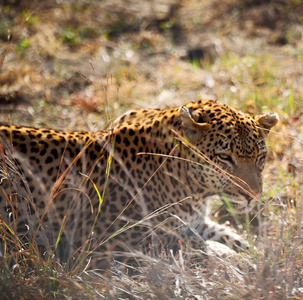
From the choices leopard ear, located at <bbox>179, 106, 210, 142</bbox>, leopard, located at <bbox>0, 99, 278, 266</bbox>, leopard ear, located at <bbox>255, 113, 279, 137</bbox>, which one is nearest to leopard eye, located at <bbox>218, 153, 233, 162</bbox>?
leopard, located at <bbox>0, 99, 278, 266</bbox>

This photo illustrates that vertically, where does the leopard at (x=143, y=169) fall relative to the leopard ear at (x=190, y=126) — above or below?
below

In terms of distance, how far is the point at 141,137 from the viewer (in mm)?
4910

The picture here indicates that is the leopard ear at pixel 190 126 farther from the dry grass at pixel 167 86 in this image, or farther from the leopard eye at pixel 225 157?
the dry grass at pixel 167 86

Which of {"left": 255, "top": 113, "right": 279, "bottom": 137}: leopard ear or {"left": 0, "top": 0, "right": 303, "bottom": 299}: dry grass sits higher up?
{"left": 255, "top": 113, "right": 279, "bottom": 137}: leopard ear

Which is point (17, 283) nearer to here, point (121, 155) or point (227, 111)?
point (121, 155)

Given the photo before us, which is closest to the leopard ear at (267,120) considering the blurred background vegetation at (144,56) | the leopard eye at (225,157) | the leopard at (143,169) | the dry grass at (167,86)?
the leopard at (143,169)

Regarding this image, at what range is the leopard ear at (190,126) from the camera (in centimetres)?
450

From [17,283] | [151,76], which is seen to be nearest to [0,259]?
[17,283]

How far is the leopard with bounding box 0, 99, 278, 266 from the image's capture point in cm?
455

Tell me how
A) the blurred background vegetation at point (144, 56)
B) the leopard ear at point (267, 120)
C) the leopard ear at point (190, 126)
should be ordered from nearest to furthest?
the leopard ear at point (190, 126)
the leopard ear at point (267, 120)
the blurred background vegetation at point (144, 56)

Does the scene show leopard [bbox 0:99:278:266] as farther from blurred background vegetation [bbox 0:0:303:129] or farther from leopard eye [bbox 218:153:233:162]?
blurred background vegetation [bbox 0:0:303:129]

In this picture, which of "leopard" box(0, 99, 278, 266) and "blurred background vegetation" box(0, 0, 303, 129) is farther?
"blurred background vegetation" box(0, 0, 303, 129)

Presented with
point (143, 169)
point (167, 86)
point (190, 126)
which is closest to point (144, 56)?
point (167, 86)

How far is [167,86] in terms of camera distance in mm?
9055
